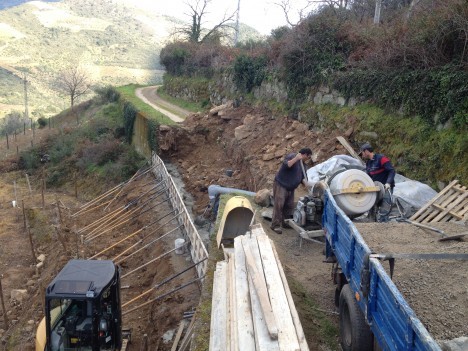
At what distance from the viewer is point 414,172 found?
9766 mm

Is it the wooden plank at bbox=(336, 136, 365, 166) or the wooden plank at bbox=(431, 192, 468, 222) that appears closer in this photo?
the wooden plank at bbox=(431, 192, 468, 222)

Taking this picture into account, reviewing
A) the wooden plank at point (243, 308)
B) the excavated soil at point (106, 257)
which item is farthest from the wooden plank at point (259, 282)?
the excavated soil at point (106, 257)

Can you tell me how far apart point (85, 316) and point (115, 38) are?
12222 cm

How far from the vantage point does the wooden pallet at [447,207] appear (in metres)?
7.30

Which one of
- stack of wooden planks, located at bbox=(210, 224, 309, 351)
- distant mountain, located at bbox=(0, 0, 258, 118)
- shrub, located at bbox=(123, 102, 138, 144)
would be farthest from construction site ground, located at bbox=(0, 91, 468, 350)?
distant mountain, located at bbox=(0, 0, 258, 118)

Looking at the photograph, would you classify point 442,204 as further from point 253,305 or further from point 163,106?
point 163,106

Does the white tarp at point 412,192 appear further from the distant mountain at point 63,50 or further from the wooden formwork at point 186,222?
the distant mountain at point 63,50

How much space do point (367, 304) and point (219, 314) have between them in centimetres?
180

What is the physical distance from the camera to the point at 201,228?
43.5 ft

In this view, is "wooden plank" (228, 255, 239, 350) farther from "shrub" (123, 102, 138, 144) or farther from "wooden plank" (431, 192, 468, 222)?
"shrub" (123, 102, 138, 144)

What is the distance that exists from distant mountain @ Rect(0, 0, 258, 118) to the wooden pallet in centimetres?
4986

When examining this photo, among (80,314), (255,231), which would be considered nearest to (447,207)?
(255,231)

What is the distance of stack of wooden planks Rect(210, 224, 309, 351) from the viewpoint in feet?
14.0

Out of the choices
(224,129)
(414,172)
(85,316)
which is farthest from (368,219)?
(224,129)
